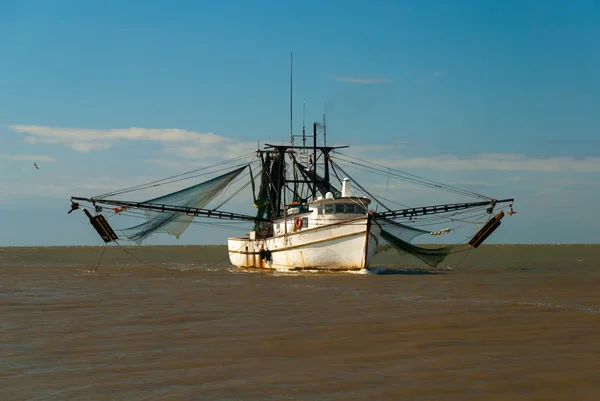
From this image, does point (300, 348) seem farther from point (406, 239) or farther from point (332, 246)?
point (406, 239)

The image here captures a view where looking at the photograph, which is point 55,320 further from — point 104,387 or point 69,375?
point 104,387

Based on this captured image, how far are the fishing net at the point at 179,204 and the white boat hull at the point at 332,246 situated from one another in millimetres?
5278

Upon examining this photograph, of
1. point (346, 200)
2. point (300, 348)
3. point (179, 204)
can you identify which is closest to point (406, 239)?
point (346, 200)

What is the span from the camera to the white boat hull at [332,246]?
109 ft

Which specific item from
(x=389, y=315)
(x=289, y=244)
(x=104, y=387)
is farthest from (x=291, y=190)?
(x=104, y=387)

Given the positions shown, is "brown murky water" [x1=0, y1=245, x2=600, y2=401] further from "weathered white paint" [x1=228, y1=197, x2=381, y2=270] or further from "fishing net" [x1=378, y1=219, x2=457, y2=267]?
"fishing net" [x1=378, y1=219, x2=457, y2=267]

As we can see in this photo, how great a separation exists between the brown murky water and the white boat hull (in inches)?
546

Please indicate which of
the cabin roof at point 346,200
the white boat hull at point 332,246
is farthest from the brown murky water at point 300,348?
the cabin roof at point 346,200

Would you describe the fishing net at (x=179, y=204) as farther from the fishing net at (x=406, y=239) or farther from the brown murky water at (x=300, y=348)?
the brown murky water at (x=300, y=348)

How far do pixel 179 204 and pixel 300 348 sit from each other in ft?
97.3

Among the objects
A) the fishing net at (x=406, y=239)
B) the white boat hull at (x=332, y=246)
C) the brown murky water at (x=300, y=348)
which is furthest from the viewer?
the fishing net at (x=406, y=239)

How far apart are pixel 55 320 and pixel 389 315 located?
7338 mm

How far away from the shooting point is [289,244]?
37.2 m

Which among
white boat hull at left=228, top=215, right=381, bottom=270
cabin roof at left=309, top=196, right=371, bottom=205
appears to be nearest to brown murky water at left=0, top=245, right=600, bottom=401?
white boat hull at left=228, top=215, right=381, bottom=270
